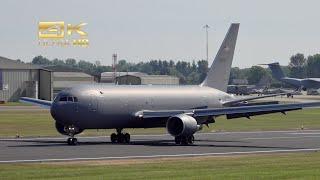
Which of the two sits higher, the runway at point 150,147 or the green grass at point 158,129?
the runway at point 150,147

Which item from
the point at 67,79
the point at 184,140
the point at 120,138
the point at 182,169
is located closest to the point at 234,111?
the point at 184,140

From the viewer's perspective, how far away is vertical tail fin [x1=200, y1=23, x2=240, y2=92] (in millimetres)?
56312

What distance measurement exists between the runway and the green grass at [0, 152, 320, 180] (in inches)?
132

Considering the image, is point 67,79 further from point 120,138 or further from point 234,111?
point 234,111

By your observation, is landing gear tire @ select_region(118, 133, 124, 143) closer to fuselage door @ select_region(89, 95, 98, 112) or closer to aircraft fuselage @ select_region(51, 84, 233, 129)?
aircraft fuselage @ select_region(51, 84, 233, 129)

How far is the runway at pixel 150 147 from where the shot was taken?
37969 millimetres

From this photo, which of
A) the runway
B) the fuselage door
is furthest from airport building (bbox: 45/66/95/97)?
the fuselage door

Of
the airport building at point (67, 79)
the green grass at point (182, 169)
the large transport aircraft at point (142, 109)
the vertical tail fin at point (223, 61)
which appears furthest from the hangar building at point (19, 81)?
the green grass at point (182, 169)

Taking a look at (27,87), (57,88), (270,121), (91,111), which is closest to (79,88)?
(91,111)

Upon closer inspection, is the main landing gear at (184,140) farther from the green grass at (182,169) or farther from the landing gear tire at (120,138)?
the green grass at (182,169)

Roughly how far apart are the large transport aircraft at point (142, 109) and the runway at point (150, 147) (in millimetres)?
1052

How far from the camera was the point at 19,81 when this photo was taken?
141000mm

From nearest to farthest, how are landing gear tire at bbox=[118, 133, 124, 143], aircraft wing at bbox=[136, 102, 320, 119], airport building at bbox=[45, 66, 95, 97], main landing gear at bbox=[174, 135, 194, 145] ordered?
1. aircraft wing at bbox=[136, 102, 320, 119]
2. main landing gear at bbox=[174, 135, 194, 145]
3. landing gear tire at bbox=[118, 133, 124, 143]
4. airport building at bbox=[45, 66, 95, 97]

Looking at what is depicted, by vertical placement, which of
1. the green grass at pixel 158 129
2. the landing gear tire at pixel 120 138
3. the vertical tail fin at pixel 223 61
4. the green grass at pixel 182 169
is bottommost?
the green grass at pixel 158 129
